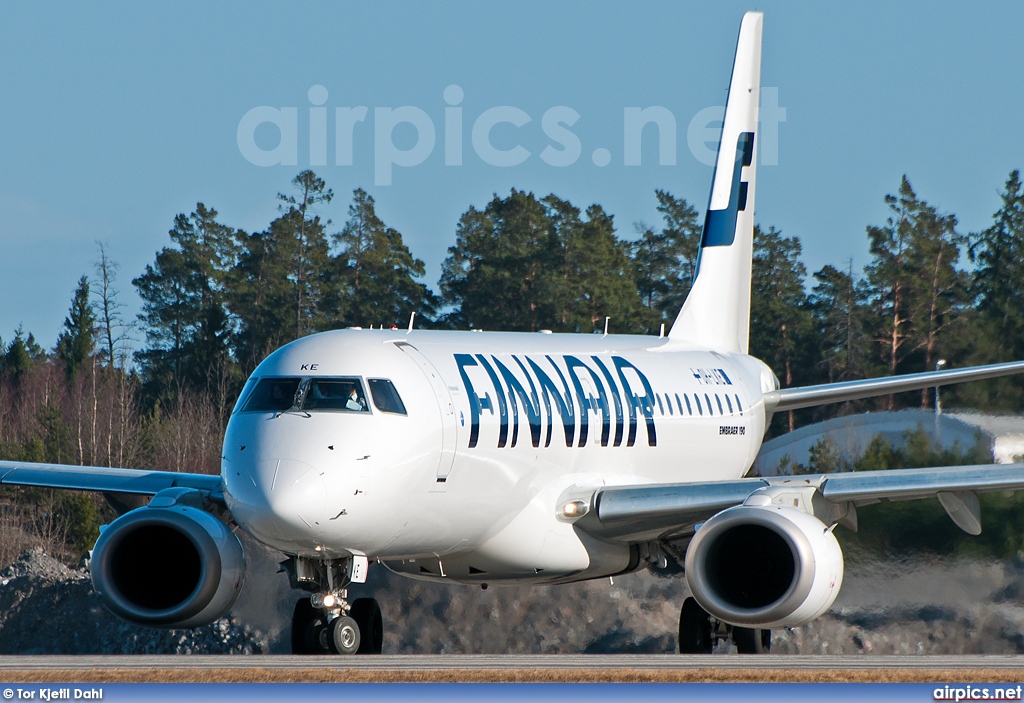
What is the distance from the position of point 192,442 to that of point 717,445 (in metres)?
27.9

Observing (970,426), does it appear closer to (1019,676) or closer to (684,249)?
(1019,676)

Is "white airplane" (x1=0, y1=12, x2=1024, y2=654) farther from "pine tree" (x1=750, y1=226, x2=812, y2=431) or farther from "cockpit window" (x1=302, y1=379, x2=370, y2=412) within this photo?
"pine tree" (x1=750, y1=226, x2=812, y2=431)

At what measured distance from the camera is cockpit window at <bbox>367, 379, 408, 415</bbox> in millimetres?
15914

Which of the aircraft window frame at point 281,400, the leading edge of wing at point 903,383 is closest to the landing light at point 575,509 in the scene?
the aircraft window frame at point 281,400

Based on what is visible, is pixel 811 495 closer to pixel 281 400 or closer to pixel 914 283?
pixel 281 400

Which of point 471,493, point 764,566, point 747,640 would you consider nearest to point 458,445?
point 471,493

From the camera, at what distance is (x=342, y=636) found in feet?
56.3

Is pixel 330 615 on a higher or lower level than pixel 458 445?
lower

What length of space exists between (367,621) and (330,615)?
1.39 metres

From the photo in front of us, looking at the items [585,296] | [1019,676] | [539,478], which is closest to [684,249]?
[585,296]

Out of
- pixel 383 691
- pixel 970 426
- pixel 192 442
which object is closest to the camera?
pixel 383 691

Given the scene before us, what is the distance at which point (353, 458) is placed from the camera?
15.3m

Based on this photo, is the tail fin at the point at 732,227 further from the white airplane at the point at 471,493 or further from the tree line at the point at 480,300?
the tree line at the point at 480,300

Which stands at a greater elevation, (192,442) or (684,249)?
(684,249)
